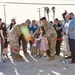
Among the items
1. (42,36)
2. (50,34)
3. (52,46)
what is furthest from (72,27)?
(42,36)

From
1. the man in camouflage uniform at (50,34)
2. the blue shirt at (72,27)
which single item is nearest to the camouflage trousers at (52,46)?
the man in camouflage uniform at (50,34)

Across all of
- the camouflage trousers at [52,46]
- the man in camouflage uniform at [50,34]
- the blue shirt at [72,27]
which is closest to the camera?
the blue shirt at [72,27]

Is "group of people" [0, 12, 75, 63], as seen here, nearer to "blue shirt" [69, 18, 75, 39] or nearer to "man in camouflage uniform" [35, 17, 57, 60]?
"man in camouflage uniform" [35, 17, 57, 60]

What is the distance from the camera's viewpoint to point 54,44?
35.3 feet

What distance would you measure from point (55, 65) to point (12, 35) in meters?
2.20

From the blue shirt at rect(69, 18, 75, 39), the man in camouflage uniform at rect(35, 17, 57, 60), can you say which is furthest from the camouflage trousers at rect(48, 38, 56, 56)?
the blue shirt at rect(69, 18, 75, 39)

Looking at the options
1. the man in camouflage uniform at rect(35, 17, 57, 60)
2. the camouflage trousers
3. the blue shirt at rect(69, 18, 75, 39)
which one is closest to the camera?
the blue shirt at rect(69, 18, 75, 39)

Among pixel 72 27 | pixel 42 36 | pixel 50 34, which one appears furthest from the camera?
pixel 42 36

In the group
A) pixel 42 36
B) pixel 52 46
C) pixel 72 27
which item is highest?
pixel 72 27

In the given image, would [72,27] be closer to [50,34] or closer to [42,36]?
[50,34]

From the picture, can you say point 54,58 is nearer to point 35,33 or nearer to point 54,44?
point 54,44

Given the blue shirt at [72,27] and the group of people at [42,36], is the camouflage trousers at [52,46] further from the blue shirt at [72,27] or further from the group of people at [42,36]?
the blue shirt at [72,27]

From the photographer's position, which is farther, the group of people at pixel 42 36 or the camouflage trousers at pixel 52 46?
the camouflage trousers at pixel 52 46

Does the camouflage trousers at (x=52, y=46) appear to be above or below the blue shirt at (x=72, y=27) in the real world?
below
